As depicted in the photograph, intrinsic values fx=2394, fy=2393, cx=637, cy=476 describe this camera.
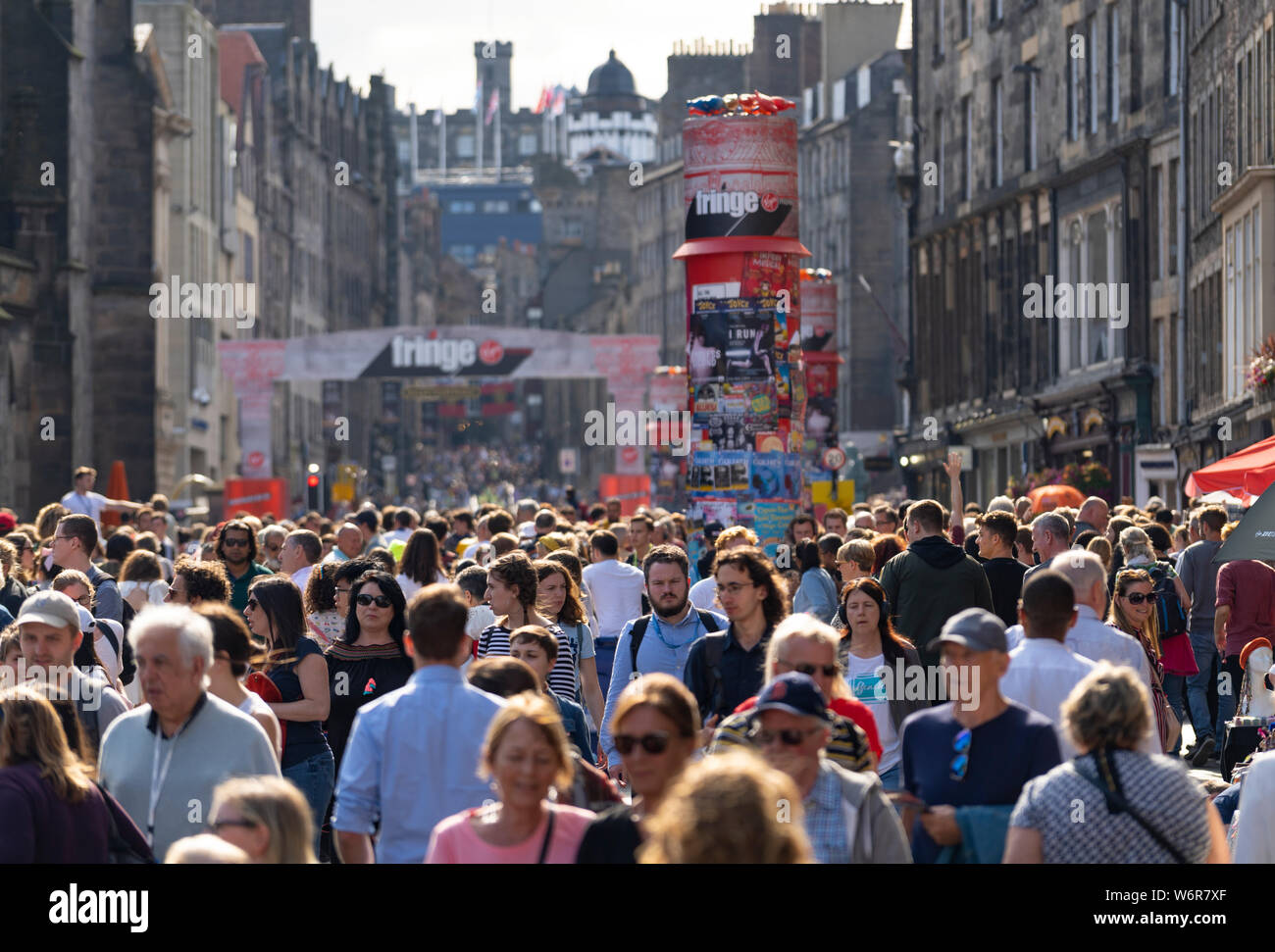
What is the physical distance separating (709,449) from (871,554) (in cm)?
Result: 970

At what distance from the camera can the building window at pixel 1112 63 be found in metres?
40.4

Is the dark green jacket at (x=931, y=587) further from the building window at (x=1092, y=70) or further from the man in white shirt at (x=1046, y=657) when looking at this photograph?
the building window at (x=1092, y=70)

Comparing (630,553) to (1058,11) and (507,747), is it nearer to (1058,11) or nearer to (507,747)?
(507,747)

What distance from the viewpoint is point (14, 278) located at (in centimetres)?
3934

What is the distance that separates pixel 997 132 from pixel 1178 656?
33151 mm

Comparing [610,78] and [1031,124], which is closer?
[1031,124]

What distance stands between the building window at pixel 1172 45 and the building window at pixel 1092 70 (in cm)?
351

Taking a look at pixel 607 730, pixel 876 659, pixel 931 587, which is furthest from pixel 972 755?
pixel 931 587

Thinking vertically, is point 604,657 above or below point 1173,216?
below

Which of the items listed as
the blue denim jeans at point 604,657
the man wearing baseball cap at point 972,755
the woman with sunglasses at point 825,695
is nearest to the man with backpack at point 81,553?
the blue denim jeans at point 604,657

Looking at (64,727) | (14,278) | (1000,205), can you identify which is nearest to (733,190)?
(64,727)

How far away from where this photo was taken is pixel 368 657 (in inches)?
399

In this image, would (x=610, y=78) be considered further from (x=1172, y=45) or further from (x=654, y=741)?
(x=654, y=741)
